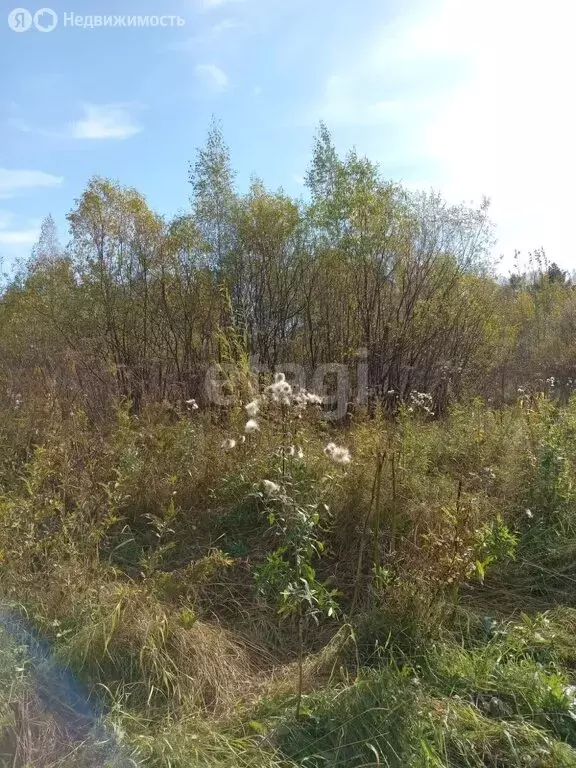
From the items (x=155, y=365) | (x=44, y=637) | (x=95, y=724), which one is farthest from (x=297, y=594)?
(x=155, y=365)

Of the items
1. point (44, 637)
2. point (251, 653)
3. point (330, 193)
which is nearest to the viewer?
point (44, 637)

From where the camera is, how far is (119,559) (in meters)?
3.21

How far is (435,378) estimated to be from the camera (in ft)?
26.1

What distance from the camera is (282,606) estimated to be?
233cm

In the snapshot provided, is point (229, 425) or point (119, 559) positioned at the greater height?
point (229, 425)

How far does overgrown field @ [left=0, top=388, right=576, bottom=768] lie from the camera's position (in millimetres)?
1922

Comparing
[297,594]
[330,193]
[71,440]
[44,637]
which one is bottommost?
[44,637]

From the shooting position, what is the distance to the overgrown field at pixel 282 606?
75.7 inches

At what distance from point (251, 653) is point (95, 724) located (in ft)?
2.57

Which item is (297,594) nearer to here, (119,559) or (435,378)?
(119,559)

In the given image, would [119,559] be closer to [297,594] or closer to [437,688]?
[297,594]

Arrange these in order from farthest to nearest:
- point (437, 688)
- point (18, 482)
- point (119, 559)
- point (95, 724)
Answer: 1. point (18, 482)
2. point (119, 559)
3. point (437, 688)
4. point (95, 724)

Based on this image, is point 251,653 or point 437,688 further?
point 251,653

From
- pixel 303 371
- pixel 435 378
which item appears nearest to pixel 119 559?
pixel 303 371
